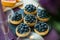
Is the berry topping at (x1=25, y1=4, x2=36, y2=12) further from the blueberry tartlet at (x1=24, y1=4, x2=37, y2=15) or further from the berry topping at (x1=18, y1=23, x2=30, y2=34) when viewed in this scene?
the berry topping at (x1=18, y1=23, x2=30, y2=34)

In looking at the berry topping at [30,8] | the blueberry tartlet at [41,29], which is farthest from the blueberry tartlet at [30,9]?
the blueberry tartlet at [41,29]

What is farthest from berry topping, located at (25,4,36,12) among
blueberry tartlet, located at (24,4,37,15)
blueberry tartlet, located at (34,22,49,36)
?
blueberry tartlet, located at (34,22,49,36)

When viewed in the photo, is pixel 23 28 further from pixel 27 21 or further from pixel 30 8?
pixel 30 8

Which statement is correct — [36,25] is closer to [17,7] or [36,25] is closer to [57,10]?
[17,7]

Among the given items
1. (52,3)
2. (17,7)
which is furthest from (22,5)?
(52,3)

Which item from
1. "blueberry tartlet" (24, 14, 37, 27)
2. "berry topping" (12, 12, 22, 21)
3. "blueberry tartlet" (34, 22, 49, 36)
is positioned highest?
"berry topping" (12, 12, 22, 21)

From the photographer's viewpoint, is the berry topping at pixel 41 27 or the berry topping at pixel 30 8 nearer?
the berry topping at pixel 41 27

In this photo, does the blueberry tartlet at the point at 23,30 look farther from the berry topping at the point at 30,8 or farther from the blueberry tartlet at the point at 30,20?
the berry topping at the point at 30,8
